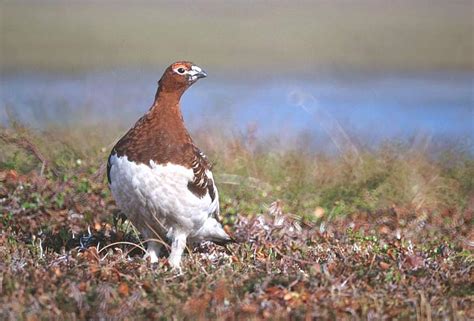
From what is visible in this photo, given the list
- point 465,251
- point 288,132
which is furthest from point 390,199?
point 288,132

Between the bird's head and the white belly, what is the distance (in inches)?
22.1

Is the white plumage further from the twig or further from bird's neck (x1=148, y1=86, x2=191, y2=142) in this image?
the twig

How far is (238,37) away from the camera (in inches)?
963

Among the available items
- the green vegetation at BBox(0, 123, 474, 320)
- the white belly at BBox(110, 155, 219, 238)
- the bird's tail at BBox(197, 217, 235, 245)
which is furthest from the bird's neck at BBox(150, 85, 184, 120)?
the green vegetation at BBox(0, 123, 474, 320)

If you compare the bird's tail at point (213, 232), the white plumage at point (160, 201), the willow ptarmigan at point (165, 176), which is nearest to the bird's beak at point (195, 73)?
the willow ptarmigan at point (165, 176)

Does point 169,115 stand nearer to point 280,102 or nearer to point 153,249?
point 153,249

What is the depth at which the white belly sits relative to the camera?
235 inches

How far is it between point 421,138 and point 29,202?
364cm

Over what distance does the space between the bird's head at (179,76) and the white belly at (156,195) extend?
1.84 feet

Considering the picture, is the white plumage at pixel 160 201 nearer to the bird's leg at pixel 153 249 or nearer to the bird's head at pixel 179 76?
the bird's leg at pixel 153 249

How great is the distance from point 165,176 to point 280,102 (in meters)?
9.08

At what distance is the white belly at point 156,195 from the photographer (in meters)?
5.98

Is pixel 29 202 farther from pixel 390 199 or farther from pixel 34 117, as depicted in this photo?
pixel 390 199

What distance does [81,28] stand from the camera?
955 inches
